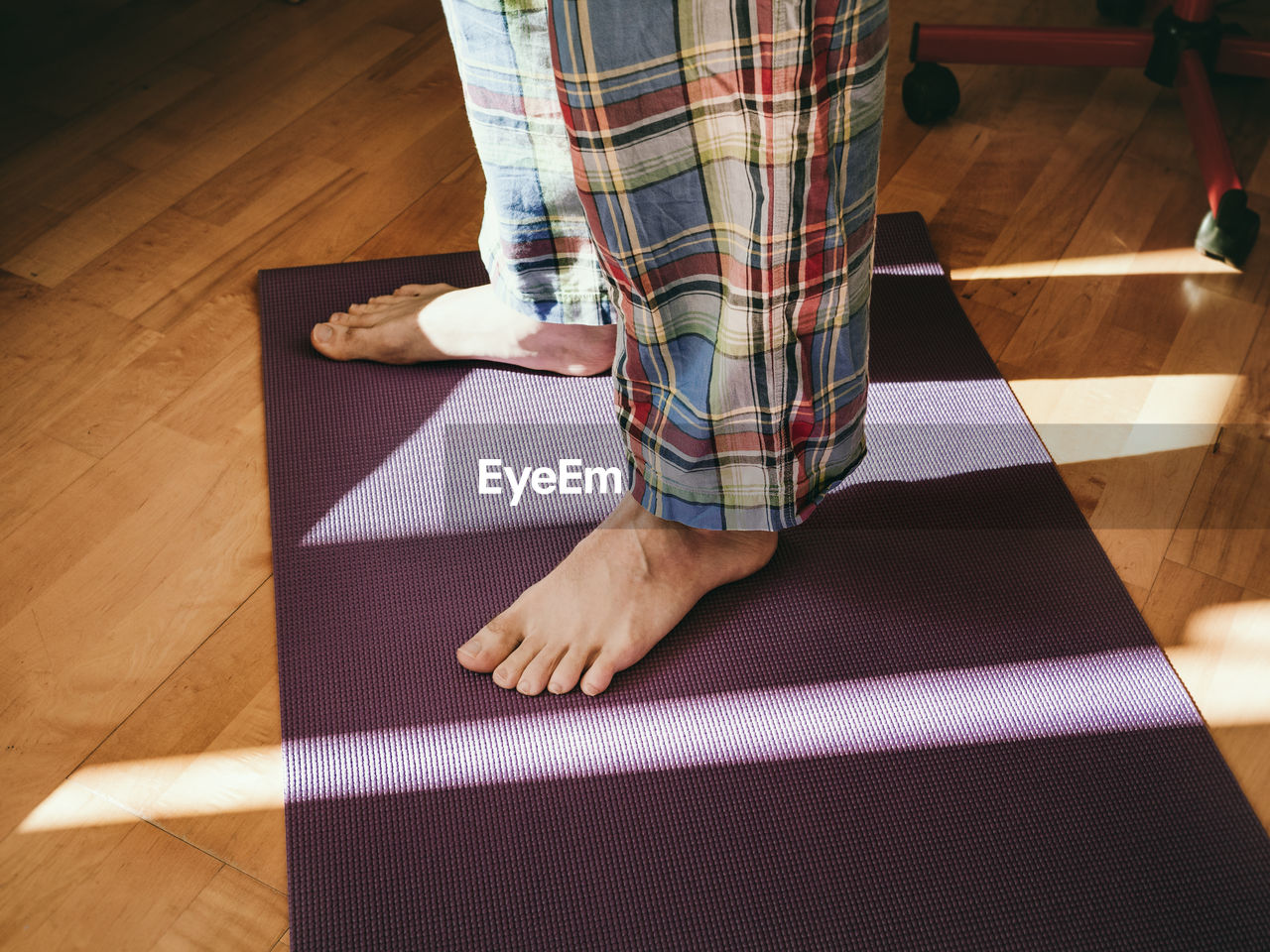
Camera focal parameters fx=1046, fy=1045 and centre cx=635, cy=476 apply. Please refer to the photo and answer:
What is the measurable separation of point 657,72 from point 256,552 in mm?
614

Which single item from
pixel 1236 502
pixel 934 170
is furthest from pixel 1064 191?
pixel 1236 502

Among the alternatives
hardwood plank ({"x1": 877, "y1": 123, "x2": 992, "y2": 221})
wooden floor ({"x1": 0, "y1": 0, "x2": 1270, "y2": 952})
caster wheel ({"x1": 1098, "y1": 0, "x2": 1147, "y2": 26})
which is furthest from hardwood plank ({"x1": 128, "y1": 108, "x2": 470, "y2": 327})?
caster wheel ({"x1": 1098, "y1": 0, "x2": 1147, "y2": 26})

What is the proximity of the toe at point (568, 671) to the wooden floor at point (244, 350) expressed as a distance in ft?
0.78

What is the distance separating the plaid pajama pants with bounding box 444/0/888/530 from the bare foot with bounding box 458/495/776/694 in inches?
2.6

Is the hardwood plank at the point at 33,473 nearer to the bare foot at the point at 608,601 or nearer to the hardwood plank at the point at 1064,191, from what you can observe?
→ the bare foot at the point at 608,601

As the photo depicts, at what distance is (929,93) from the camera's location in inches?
62.0

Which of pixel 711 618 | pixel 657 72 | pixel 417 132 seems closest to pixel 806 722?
pixel 711 618

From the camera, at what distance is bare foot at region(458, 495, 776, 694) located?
898 millimetres

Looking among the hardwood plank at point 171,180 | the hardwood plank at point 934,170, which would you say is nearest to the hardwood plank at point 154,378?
the hardwood plank at point 171,180

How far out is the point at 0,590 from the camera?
98 cm

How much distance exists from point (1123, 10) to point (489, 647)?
1.68m

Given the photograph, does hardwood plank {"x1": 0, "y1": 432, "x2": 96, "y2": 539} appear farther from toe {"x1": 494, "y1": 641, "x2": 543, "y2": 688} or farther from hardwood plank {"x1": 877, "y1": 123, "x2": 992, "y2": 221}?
hardwood plank {"x1": 877, "y1": 123, "x2": 992, "y2": 221}

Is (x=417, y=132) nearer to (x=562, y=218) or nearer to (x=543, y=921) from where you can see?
(x=562, y=218)

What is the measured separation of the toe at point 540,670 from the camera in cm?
89
